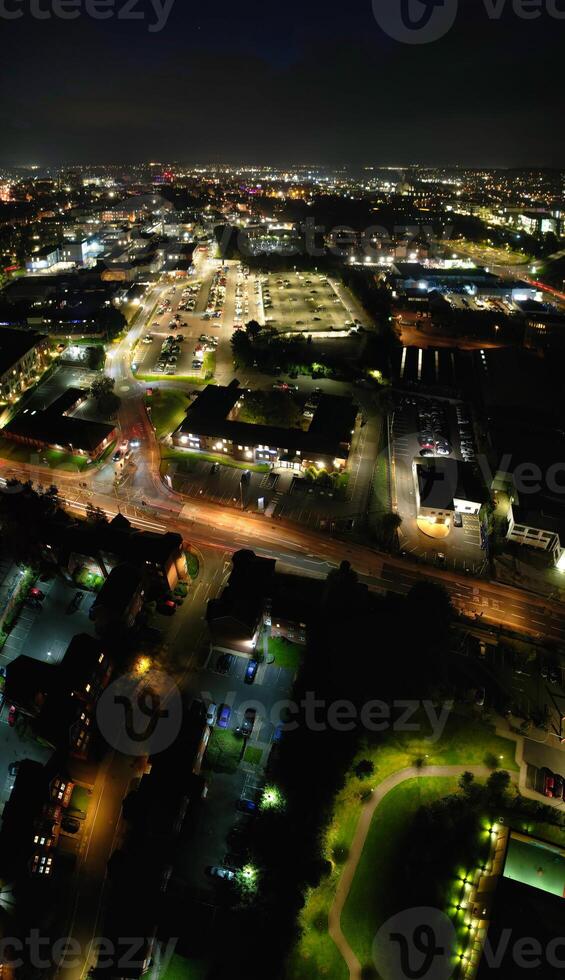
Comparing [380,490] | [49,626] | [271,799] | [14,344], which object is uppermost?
[14,344]

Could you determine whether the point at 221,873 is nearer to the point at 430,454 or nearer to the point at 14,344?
the point at 430,454

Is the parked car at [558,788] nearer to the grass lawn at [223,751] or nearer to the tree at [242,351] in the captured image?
the grass lawn at [223,751]

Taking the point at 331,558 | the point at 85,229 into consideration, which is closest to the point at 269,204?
the point at 85,229

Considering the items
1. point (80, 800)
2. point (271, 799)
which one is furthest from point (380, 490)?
point (80, 800)

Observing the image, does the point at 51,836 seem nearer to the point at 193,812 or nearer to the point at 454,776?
the point at 193,812

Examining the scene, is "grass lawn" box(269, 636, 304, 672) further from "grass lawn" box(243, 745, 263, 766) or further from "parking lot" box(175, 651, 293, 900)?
"grass lawn" box(243, 745, 263, 766)

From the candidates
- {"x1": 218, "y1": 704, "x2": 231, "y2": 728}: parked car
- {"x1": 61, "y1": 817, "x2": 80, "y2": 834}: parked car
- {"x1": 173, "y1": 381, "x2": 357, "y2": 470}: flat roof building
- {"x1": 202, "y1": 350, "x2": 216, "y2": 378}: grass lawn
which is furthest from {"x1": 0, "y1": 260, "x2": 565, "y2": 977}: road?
{"x1": 202, "y1": 350, "x2": 216, "y2": 378}: grass lawn
